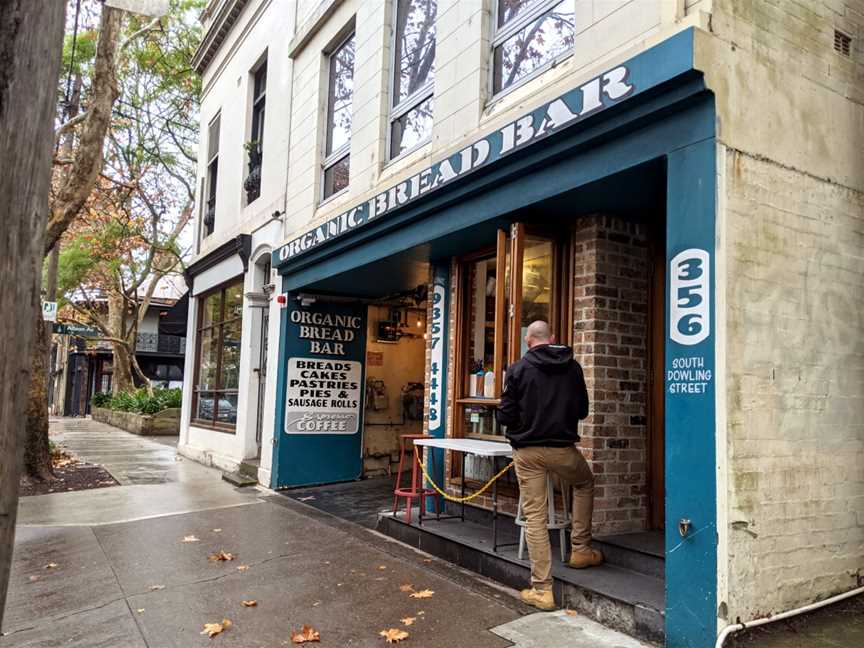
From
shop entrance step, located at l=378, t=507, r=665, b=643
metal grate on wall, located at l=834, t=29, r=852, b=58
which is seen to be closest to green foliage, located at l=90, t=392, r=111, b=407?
shop entrance step, located at l=378, t=507, r=665, b=643

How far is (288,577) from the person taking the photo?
5.45 meters

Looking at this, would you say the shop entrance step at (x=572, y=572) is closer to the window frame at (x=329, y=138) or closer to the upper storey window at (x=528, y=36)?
the upper storey window at (x=528, y=36)

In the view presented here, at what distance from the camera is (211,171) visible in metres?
15.1

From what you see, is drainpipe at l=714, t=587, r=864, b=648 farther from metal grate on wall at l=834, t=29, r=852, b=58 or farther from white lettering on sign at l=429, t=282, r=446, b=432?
white lettering on sign at l=429, t=282, r=446, b=432

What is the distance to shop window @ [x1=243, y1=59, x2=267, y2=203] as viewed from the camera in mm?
11969

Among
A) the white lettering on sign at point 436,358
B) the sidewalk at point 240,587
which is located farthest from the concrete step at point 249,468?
the white lettering on sign at point 436,358

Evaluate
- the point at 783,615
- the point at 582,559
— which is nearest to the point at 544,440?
the point at 582,559

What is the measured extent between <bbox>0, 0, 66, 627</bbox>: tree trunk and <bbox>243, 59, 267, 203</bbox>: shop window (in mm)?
9847

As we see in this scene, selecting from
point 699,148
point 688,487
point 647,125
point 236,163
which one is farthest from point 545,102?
point 236,163

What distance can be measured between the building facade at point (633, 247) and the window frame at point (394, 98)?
4 centimetres

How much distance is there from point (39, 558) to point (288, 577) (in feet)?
8.09

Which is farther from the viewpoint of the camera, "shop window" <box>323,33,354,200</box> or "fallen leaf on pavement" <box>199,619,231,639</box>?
"shop window" <box>323,33,354,200</box>

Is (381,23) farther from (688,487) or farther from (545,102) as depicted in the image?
(688,487)

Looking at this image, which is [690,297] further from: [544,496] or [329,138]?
[329,138]
